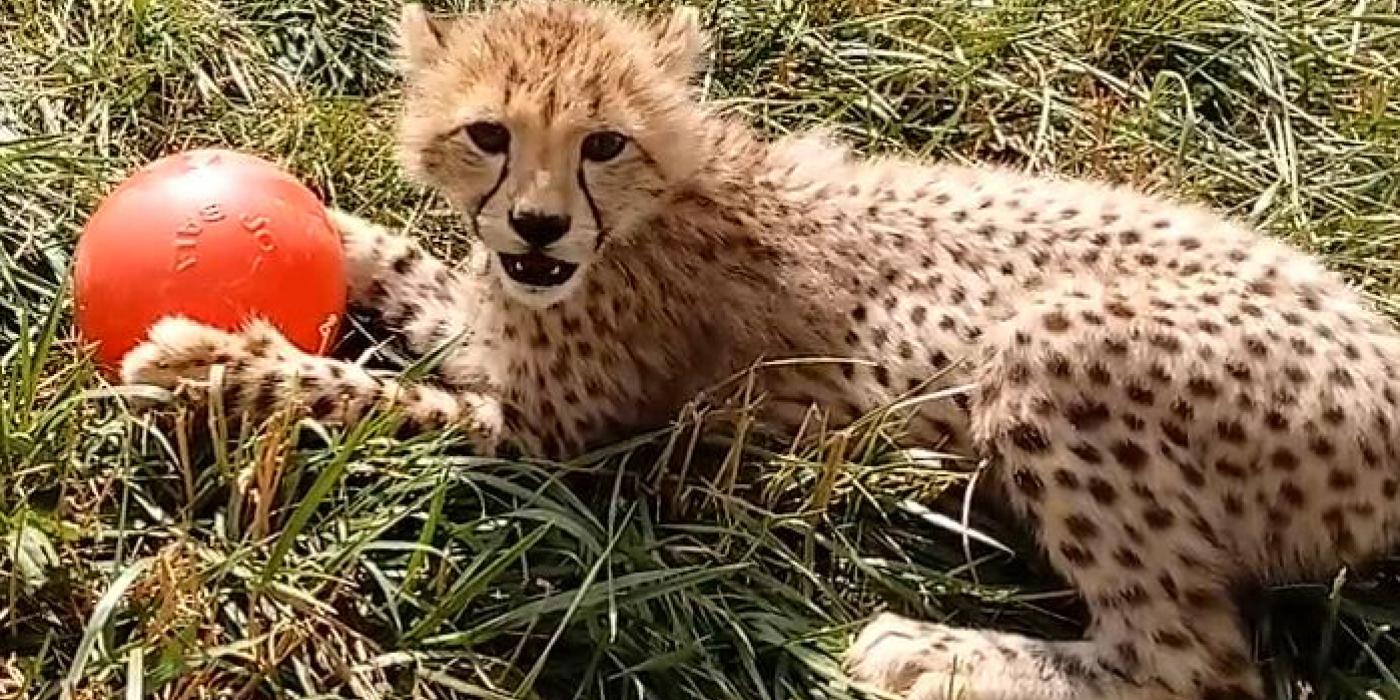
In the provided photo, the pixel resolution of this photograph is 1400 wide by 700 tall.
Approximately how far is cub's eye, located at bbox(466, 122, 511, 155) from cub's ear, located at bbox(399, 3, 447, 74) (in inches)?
9.4

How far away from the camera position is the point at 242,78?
4.36 m

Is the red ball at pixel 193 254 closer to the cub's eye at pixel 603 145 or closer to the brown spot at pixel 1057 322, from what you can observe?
the cub's eye at pixel 603 145

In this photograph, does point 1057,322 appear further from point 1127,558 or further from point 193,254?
point 193,254

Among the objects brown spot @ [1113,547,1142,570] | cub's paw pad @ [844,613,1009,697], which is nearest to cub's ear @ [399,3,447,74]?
cub's paw pad @ [844,613,1009,697]

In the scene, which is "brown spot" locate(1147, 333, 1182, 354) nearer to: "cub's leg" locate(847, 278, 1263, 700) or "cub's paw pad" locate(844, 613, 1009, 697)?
"cub's leg" locate(847, 278, 1263, 700)

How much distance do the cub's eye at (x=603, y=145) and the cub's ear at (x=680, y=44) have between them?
0.72 feet

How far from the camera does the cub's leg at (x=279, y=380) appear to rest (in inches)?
136

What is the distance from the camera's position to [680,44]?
366 centimetres

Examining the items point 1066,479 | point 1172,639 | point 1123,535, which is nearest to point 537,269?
point 1066,479

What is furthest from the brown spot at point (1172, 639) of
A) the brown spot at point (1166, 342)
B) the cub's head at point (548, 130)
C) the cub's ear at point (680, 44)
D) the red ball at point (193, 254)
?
the red ball at point (193, 254)

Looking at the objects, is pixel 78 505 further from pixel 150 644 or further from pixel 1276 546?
pixel 1276 546

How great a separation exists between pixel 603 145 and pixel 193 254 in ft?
2.09

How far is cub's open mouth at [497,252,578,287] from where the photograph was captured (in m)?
3.40

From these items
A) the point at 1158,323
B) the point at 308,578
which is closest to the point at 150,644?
the point at 308,578
